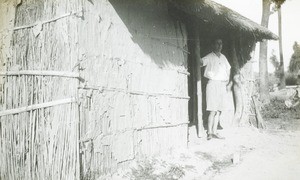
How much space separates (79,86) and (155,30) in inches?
83.7

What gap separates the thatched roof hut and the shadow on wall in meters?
0.02

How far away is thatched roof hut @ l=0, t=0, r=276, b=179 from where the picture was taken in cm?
367

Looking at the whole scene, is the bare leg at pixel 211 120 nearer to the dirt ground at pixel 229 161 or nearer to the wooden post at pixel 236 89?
the dirt ground at pixel 229 161

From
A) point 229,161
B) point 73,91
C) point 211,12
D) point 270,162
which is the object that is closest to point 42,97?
point 73,91

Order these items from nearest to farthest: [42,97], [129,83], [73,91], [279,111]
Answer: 1. [73,91]
2. [42,97]
3. [129,83]
4. [279,111]

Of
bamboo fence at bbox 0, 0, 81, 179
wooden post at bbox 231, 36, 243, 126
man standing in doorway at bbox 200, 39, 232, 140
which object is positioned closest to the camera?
bamboo fence at bbox 0, 0, 81, 179

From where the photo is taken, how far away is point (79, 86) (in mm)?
3684

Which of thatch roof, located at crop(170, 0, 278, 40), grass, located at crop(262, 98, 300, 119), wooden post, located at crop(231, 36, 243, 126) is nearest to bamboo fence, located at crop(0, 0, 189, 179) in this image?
thatch roof, located at crop(170, 0, 278, 40)

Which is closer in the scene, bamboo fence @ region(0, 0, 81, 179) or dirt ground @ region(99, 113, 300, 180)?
bamboo fence @ region(0, 0, 81, 179)

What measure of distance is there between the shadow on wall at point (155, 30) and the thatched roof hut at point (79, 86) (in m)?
0.02

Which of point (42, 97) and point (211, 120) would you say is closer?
point (42, 97)

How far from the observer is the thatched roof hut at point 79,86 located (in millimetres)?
3668

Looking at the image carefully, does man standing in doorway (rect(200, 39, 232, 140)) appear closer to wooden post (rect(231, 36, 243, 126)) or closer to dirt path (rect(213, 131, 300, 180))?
dirt path (rect(213, 131, 300, 180))

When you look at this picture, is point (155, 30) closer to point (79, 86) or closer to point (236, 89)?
point (79, 86)
